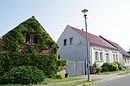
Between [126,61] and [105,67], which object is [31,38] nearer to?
[105,67]

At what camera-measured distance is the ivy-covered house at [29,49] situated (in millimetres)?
22250

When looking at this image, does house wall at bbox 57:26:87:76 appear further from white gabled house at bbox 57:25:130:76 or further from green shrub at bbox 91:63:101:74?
green shrub at bbox 91:63:101:74

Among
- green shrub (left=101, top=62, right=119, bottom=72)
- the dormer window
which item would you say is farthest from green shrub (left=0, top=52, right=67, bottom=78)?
green shrub (left=101, top=62, right=119, bottom=72)

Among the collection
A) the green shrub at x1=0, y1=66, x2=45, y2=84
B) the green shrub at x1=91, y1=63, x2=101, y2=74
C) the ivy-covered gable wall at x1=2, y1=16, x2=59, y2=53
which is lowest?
the green shrub at x1=0, y1=66, x2=45, y2=84

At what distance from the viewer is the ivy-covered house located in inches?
876

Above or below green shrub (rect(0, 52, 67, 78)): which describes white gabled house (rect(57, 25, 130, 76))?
above

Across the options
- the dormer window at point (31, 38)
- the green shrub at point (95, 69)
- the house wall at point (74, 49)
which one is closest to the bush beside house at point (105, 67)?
the green shrub at point (95, 69)

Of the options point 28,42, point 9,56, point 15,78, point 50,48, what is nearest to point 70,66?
point 50,48

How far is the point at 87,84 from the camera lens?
18984 mm

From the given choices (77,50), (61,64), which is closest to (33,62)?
(61,64)

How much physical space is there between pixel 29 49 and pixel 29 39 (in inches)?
44.2

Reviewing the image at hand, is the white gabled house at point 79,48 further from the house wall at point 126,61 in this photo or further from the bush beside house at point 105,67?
the house wall at point 126,61

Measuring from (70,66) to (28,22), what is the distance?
752 centimetres

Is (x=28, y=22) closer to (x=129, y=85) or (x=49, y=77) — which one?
(x=49, y=77)
